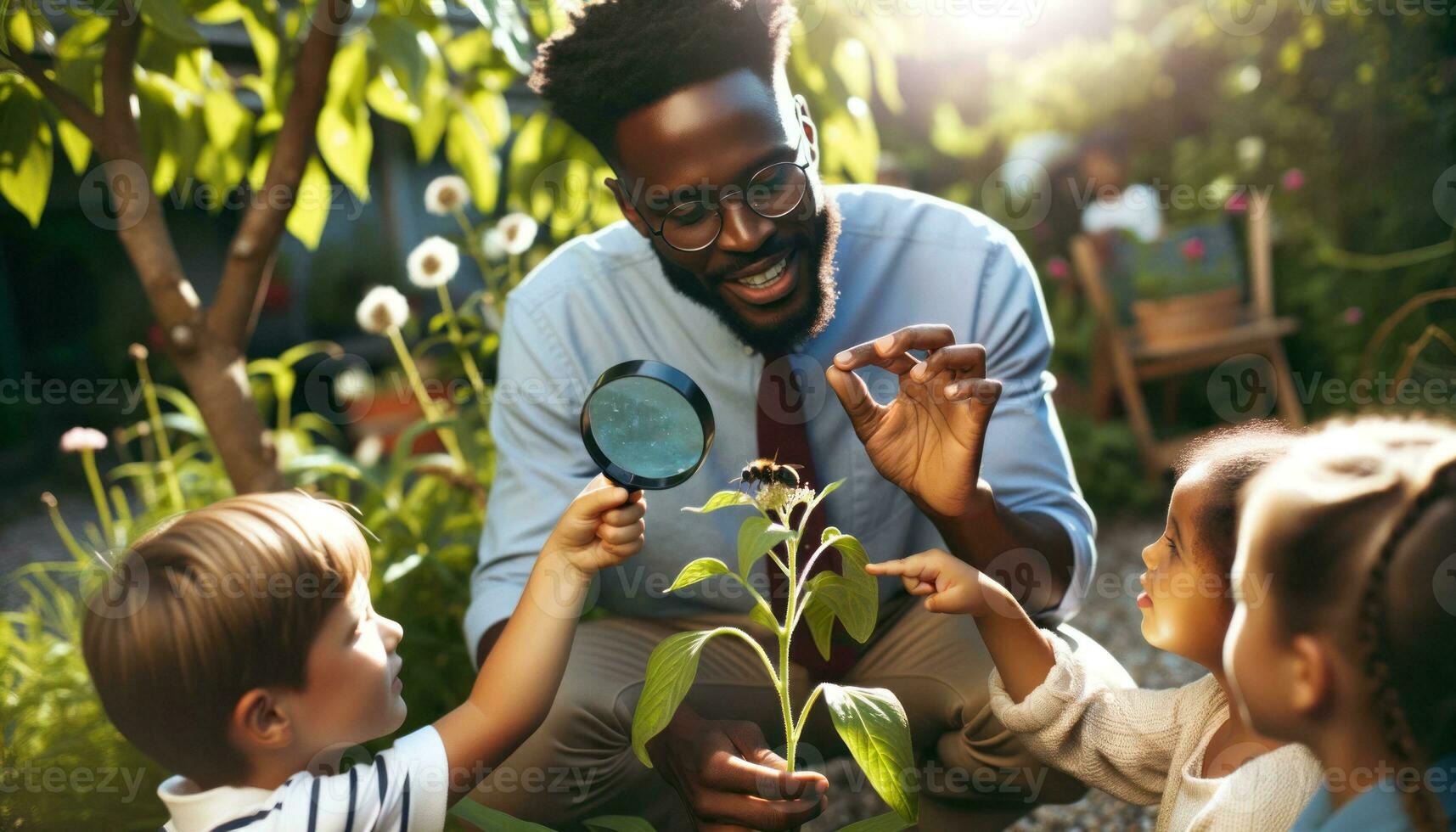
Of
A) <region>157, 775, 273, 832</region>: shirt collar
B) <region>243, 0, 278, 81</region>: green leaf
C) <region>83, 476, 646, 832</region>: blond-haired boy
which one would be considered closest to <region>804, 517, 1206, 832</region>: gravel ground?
<region>83, 476, 646, 832</region>: blond-haired boy

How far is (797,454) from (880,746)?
75cm

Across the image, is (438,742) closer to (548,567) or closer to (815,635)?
(548,567)

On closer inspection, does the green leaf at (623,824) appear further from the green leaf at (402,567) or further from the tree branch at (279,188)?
the tree branch at (279,188)

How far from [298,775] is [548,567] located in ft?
1.30

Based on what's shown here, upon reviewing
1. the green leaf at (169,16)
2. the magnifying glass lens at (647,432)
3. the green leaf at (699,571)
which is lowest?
the green leaf at (699,571)

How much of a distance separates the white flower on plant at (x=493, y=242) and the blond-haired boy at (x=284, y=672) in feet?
5.18

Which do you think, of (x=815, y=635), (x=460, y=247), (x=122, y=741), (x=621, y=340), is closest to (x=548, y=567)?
(x=815, y=635)

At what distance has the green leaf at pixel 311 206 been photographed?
105 inches

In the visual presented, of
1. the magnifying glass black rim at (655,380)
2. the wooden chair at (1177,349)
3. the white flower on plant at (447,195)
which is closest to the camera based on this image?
the magnifying glass black rim at (655,380)

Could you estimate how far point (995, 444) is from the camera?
2.04 meters

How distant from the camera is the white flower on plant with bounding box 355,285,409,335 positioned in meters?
3.00

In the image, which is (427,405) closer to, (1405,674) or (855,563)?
(855,563)

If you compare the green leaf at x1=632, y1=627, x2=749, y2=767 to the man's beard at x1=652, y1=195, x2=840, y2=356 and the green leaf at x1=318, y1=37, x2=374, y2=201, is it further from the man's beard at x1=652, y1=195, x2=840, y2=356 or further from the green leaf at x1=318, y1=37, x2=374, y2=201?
the green leaf at x1=318, y1=37, x2=374, y2=201

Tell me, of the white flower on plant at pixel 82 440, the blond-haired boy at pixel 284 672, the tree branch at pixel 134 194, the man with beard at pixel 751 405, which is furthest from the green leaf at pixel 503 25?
the white flower on plant at pixel 82 440
